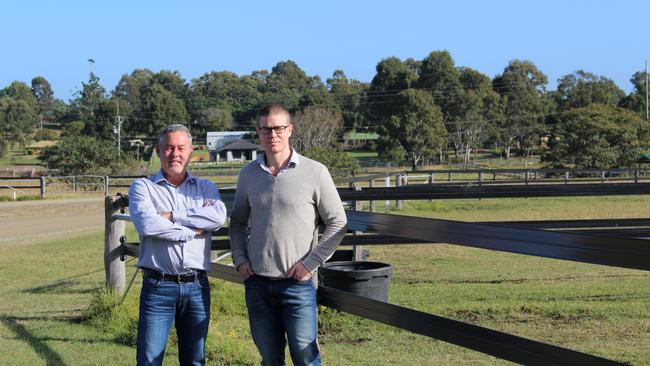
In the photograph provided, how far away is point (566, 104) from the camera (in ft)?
309

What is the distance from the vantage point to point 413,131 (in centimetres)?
7338

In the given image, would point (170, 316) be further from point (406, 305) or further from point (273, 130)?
point (406, 305)

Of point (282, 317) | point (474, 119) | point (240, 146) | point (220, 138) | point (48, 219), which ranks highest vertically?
point (474, 119)

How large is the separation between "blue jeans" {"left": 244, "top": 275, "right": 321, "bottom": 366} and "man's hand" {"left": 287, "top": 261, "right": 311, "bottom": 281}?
4 cm

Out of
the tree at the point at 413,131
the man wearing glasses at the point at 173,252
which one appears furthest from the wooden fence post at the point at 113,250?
the tree at the point at 413,131

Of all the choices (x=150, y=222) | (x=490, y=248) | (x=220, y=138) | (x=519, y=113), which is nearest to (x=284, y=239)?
(x=150, y=222)

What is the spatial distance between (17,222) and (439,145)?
57907mm

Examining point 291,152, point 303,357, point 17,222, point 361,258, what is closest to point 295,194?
point 291,152

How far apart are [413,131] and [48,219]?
54.7m

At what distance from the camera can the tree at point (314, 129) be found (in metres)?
80.9

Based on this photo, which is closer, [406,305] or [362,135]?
[406,305]

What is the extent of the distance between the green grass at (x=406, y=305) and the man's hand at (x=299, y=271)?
81.1 inches

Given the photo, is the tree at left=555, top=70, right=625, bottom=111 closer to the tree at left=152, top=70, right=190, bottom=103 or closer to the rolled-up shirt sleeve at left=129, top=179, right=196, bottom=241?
the tree at left=152, top=70, right=190, bottom=103

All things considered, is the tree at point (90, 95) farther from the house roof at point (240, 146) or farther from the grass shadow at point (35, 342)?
the grass shadow at point (35, 342)
